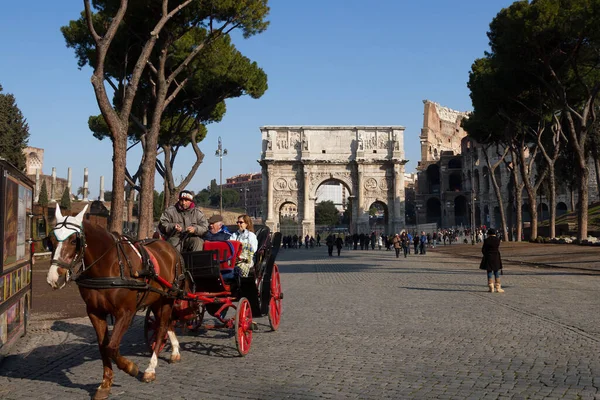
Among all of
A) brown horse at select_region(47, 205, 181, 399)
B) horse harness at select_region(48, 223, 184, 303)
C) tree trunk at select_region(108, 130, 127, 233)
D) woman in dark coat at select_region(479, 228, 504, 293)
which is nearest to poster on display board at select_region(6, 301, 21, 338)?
horse harness at select_region(48, 223, 184, 303)

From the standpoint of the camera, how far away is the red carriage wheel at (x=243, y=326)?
18.9 feet

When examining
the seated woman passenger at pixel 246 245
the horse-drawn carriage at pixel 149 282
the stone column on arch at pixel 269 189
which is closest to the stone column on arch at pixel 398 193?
the stone column on arch at pixel 269 189

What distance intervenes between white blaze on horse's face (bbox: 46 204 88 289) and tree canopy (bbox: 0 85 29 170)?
32.6 m

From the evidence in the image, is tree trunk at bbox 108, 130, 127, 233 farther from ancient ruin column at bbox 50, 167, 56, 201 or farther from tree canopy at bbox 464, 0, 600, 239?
ancient ruin column at bbox 50, 167, 56, 201

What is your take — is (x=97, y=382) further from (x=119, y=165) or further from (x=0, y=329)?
(x=119, y=165)

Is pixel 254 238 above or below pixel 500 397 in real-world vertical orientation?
above

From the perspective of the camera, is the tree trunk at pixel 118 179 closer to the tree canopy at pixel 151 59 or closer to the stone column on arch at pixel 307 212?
the tree canopy at pixel 151 59

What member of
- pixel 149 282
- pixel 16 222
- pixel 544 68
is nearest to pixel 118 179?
pixel 16 222

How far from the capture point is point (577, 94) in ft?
80.1

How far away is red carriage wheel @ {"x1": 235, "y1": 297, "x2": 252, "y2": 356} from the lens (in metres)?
5.77

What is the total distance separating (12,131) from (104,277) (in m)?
34.6

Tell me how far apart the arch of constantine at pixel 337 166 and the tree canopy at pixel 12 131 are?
19032mm

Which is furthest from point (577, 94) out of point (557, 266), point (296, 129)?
point (296, 129)

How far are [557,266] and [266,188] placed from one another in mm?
34687
